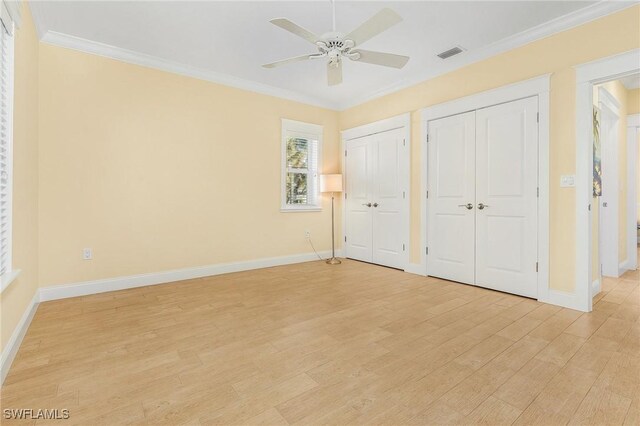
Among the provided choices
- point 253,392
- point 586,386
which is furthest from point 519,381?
point 253,392

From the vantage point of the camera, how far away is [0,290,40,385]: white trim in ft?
5.88

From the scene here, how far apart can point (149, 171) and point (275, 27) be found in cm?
227

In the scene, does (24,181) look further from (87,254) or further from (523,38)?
(523,38)

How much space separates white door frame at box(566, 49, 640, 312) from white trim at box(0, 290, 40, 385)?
4.42 meters

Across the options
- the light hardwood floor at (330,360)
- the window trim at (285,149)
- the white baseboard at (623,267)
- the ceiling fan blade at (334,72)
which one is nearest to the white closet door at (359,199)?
the window trim at (285,149)

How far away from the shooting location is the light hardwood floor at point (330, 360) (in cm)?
149

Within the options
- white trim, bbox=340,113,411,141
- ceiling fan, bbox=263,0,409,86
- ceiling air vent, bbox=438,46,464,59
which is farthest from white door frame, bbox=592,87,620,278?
ceiling fan, bbox=263,0,409,86

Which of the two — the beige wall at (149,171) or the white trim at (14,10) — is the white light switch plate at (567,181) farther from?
the white trim at (14,10)

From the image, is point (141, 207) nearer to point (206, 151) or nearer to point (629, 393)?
point (206, 151)

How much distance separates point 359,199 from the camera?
209 inches

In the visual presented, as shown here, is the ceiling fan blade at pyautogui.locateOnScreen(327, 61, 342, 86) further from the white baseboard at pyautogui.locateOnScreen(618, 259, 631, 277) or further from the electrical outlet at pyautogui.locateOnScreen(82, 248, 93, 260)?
the white baseboard at pyautogui.locateOnScreen(618, 259, 631, 277)

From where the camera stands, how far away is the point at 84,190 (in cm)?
335

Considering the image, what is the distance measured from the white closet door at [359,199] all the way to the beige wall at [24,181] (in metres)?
4.17

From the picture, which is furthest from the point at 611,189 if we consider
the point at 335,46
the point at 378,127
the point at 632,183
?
the point at 335,46
